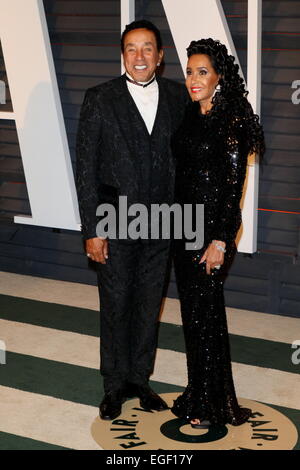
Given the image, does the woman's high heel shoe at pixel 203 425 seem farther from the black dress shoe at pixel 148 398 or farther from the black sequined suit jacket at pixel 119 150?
the black sequined suit jacket at pixel 119 150

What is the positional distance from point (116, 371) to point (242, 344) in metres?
1.21

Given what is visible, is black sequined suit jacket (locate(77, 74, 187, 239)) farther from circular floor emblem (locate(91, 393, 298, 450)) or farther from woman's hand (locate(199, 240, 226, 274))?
circular floor emblem (locate(91, 393, 298, 450))

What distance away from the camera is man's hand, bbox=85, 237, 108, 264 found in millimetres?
3781

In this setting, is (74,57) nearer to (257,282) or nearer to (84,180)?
(257,282)

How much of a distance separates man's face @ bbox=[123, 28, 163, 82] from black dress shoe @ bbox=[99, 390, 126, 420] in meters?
1.45

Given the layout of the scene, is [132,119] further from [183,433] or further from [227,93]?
[183,433]

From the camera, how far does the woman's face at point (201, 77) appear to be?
347 centimetres

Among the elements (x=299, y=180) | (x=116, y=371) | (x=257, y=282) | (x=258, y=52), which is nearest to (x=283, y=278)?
(x=257, y=282)

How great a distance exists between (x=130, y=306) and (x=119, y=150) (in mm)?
728

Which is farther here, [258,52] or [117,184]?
[258,52]

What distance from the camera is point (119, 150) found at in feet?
12.2

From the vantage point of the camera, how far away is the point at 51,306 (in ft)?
18.5

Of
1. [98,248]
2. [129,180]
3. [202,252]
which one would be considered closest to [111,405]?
[98,248]

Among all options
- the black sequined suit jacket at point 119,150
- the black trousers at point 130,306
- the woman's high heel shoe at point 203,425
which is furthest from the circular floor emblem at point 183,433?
the black sequined suit jacket at point 119,150
